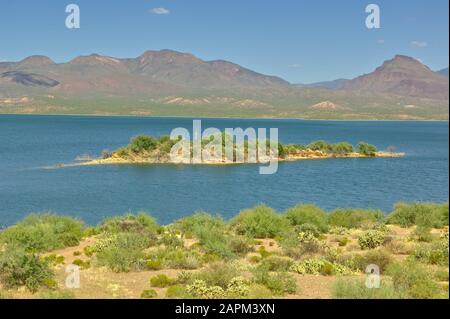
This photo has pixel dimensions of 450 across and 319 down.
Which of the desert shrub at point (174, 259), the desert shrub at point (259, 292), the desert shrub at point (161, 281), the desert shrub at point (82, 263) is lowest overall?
the desert shrub at point (82, 263)

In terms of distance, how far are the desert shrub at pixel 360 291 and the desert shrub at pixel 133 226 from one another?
13.5 m

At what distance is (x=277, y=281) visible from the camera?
17.1 metres

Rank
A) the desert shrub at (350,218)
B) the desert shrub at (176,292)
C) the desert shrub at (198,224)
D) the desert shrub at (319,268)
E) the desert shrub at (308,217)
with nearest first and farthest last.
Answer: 1. the desert shrub at (176,292)
2. the desert shrub at (319,268)
3. the desert shrub at (198,224)
4. the desert shrub at (308,217)
5. the desert shrub at (350,218)

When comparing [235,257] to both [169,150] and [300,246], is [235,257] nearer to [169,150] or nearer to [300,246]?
[300,246]

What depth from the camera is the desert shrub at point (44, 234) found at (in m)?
25.0

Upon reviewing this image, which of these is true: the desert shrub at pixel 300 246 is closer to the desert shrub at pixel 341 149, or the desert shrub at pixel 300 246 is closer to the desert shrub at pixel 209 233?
the desert shrub at pixel 209 233

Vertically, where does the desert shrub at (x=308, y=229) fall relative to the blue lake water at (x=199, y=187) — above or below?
above

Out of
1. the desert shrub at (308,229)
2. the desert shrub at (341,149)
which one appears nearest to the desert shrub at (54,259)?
the desert shrub at (308,229)

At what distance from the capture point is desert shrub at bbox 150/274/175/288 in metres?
17.9

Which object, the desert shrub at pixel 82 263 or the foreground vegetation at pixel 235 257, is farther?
the desert shrub at pixel 82 263

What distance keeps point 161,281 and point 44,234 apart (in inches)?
415

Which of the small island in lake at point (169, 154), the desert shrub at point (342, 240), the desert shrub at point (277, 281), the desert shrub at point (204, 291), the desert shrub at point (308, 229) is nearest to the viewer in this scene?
the desert shrub at point (204, 291)

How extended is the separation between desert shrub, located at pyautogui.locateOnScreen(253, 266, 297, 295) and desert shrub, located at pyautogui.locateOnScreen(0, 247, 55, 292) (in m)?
7.03
